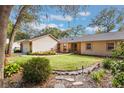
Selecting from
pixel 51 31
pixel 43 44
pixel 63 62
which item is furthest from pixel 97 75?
pixel 43 44

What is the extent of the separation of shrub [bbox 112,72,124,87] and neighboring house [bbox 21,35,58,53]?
77.0 inches

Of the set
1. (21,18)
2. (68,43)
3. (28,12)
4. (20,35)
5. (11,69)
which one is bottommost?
(11,69)

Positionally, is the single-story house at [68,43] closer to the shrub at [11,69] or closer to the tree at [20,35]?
the tree at [20,35]

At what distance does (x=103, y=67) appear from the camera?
17.0ft

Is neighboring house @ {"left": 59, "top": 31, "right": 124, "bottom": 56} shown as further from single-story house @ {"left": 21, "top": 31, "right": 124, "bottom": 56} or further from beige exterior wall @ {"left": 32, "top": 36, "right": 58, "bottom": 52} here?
beige exterior wall @ {"left": 32, "top": 36, "right": 58, "bottom": 52}

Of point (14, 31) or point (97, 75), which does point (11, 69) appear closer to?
point (14, 31)

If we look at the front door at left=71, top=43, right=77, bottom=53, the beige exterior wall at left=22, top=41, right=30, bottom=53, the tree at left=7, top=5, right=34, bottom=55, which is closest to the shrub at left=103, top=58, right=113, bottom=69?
the front door at left=71, top=43, right=77, bottom=53

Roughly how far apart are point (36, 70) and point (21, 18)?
65.5 inches

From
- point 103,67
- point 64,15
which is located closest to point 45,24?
point 64,15

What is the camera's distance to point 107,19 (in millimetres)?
6203

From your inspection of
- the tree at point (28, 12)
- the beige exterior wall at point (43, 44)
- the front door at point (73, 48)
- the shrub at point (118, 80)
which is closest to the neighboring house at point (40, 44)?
the beige exterior wall at point (43, 44)

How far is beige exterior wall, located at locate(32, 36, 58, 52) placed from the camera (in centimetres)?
553
